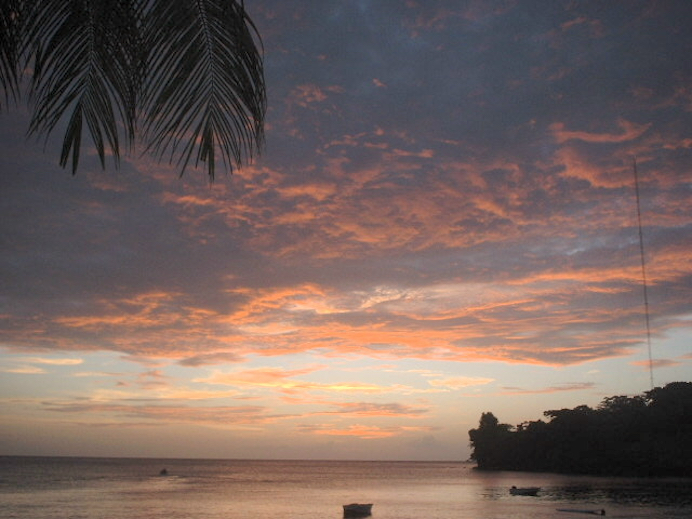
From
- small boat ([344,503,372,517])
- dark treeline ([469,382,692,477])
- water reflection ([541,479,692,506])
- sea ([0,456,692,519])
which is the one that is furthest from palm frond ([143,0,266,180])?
dark treeline ([469,382,692,477])

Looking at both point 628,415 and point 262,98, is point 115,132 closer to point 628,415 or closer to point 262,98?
point 262,98

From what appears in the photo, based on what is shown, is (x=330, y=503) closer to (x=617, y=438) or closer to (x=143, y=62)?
(x=617, y=438)

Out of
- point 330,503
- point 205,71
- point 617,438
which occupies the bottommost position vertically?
point 330,503

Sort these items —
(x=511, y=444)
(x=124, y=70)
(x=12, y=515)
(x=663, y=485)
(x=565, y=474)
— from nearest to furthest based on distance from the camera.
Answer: (x=124, y=70), (x=12, y=515), (x=663, y=485), (x=565, y=474), (x=511, y=444)

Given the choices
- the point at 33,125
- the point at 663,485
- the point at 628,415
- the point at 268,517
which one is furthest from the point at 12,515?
the point at 628,415

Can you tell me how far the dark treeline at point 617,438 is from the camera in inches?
3127

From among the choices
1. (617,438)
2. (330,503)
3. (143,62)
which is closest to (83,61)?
(143,62)

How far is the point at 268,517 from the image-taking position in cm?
4591

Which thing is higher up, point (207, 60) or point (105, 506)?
point (207, 60)

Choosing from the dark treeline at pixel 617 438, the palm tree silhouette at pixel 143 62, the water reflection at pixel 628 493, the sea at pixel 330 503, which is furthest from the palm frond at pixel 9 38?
the dark treeline at pixel 617 438

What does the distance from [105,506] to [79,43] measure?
5578 centimetres

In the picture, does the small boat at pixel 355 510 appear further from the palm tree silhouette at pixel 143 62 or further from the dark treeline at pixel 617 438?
the dark treeline at pixel 617 438

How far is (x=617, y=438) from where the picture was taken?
8844 cm

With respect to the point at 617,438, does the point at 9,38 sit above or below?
above
